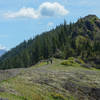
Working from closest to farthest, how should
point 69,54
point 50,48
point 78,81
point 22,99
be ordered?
1. point 22,99
2. point 78,81
3. point 69,54
4. point 50,48

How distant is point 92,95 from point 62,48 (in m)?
84.1

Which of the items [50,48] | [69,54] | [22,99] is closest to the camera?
[22,99]

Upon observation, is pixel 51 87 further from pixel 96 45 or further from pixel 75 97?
pixel 96 45

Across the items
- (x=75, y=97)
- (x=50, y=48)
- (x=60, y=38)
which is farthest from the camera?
(x=60, y=38)

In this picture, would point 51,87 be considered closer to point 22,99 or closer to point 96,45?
point 22,99

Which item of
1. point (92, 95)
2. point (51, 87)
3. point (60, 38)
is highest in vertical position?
point (60, 38)

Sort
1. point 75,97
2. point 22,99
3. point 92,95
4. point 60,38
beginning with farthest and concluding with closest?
point 60,38, point 92,95, point 75,97, point 22,99

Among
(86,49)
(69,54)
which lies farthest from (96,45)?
(69,54)

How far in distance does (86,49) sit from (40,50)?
1250 inches

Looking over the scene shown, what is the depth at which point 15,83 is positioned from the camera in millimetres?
17438

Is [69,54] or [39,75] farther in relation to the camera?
[69,54]

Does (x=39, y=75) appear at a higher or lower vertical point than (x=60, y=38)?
lower

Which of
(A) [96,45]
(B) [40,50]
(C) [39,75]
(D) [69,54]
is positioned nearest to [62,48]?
(D) [69,54]

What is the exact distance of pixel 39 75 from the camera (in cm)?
2184
